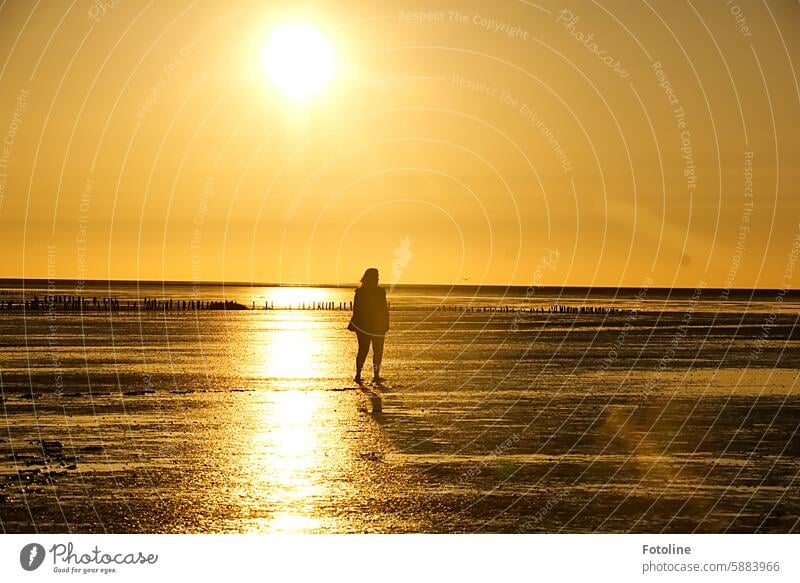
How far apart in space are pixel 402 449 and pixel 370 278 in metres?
9.42

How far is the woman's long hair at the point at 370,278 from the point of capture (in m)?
23.4

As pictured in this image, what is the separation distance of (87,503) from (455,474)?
4066mm

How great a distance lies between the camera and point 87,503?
1105 centimetres

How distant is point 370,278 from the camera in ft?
77.4

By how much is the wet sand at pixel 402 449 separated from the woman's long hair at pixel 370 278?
82.7 inches

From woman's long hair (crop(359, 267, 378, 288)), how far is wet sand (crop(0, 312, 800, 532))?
2100mm

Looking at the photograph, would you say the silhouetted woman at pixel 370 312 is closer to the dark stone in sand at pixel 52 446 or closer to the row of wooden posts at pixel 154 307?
the dark stone in sand at pixel 52 446

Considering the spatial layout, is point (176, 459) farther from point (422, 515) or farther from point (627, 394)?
point (627, 394)

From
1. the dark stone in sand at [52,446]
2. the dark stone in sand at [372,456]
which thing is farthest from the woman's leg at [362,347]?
the dark stone in sand at [372,456]

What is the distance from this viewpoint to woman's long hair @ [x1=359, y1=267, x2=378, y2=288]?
23438 mm

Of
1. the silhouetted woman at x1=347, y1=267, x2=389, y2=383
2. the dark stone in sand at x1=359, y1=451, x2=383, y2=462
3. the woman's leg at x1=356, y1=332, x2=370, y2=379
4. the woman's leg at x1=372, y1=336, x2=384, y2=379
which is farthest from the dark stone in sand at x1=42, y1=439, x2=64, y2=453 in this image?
the woman's leg at x1=372, y1=336, x2=384, y2=379

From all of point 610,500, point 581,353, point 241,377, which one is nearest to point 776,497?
point 610,500

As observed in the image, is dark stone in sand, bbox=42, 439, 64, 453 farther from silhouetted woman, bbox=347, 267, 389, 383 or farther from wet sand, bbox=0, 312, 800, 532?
silhouetted woman, bbox=347, 267, 389, 383

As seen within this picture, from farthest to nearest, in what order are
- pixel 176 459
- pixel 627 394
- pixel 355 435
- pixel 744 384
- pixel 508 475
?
pixel 744 384 → pixel 627 394 → pixel 355 435 → pixel 176 459 → pixel 508 475
